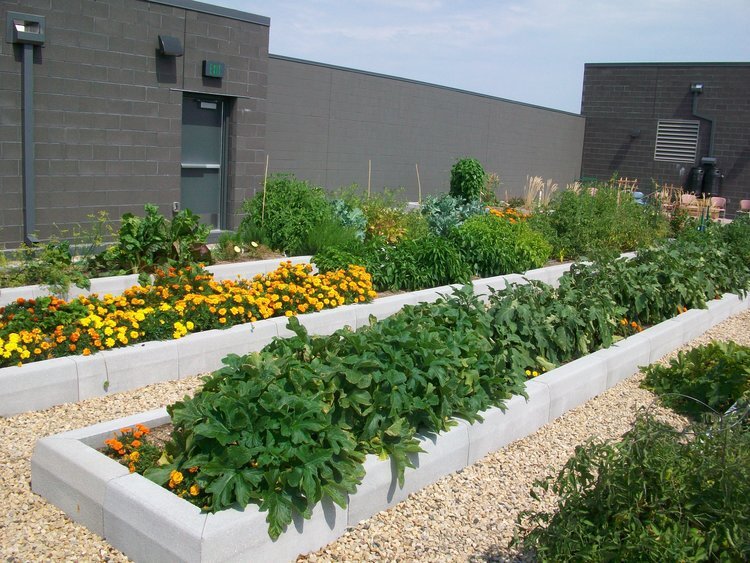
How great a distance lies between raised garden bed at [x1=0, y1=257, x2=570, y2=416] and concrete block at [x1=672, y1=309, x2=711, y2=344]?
10.7 ft

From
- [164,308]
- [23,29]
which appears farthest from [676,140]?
[164,308]

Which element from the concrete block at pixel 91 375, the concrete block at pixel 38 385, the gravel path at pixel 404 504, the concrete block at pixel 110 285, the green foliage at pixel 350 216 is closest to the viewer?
the gravel path at pixel 404 504

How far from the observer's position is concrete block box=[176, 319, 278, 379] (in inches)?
231

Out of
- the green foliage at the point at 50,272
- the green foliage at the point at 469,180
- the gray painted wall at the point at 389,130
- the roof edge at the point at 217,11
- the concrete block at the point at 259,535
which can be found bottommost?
the concrete block at the point at 259,535

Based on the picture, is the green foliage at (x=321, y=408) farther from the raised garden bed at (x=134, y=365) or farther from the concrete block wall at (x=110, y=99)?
the concrete block wall at (x=110, y=99)

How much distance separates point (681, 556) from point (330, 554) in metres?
1.59

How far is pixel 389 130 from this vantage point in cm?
1662

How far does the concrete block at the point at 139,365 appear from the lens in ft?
17.7

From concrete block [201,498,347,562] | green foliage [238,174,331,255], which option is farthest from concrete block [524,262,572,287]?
concrete block [201,498,347,562]

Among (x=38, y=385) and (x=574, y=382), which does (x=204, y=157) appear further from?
(x=574, y=382)

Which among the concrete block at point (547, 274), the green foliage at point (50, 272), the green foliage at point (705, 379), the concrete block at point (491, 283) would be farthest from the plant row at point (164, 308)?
the green foliage at point (705, 379)

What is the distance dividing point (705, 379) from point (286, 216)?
5.54m

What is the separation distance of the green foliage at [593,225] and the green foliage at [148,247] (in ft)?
18.2

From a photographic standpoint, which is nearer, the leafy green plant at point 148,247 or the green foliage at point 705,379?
the green foliage at point 705,379
